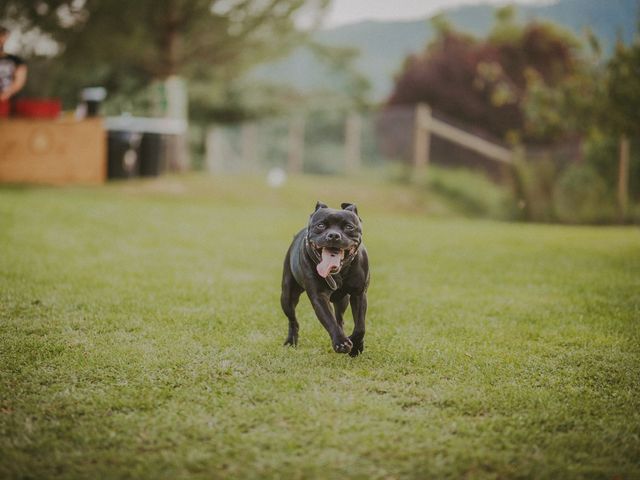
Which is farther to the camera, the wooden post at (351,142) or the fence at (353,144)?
the wooden post at (351,142)

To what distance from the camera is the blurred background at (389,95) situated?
45.5 ft

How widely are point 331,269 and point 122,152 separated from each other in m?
11.6

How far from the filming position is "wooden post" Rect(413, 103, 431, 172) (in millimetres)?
17438

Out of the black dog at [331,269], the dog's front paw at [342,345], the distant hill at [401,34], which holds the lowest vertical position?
the dog's front paw at [342,345]

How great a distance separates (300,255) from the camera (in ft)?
13.5

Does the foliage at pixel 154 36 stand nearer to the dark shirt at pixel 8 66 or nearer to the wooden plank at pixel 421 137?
the dark shirt at pixel 8 66

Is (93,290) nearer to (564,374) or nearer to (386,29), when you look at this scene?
(564,374)

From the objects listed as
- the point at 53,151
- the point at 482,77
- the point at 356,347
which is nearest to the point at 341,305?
the point at 356,347

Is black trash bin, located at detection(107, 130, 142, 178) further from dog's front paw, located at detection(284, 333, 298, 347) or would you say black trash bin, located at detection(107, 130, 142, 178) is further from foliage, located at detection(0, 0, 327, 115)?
dog's front paw, located at detection(284, 333, 298, 347)

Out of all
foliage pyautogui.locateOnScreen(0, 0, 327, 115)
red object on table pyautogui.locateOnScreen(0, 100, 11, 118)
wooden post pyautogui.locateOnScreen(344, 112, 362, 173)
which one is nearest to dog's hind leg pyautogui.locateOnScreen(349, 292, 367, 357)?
red object on table pyautogui.locateOnScreen(0, 100, 11, 118)

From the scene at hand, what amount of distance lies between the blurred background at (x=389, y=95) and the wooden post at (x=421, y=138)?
0.13 ft

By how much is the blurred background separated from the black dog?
950 centimetres

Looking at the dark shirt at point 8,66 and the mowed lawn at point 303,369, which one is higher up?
the dark shirt at point 8,66

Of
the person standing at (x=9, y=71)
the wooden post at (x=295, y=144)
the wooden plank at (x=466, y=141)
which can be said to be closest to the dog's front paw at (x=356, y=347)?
the person standing at (x=9, y=71)
